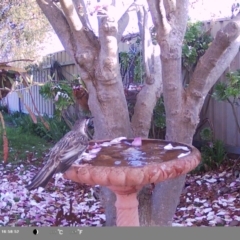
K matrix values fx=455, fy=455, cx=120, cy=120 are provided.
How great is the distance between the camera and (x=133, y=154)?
2.32 m

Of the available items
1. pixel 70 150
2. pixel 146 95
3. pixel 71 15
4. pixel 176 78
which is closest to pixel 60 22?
pixel 71 15

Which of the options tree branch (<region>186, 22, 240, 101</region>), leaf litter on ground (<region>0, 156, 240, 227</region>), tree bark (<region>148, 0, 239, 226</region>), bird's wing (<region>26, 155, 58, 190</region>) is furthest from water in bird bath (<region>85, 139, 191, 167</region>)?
leaf litter on ground (<region>0, 156, 240, 227</region>)

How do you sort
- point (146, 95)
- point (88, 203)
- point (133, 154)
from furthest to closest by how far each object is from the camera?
1. point (88, 203)
2. point (146, 95)
3. point (133, 154)

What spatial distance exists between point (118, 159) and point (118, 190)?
194mm

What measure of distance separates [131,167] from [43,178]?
418mm

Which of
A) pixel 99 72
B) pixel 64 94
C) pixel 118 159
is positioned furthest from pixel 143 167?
pixel 64 94

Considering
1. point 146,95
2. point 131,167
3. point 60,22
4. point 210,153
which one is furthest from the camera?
point 210,153

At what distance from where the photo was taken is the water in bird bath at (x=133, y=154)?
2.15m

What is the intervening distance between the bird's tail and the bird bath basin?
0.27 feet

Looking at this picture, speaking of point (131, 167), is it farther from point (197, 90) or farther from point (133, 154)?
point (197, 90)

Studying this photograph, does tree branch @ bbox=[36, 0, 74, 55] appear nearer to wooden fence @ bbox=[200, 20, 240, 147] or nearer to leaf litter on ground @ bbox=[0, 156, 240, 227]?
leaf litter on ground @ bbox=[0, 156, 240, 227]

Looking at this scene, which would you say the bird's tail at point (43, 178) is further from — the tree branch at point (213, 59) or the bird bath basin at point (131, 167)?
the tree branch at point (213, 59)

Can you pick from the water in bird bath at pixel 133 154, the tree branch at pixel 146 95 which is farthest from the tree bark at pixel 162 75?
the water in bird bath at pixel 133 154

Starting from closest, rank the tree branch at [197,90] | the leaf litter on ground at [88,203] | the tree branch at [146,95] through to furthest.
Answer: the tree branch at [197,90], the tree branch at [146,95], the leaf litter on ground at [88,203]
